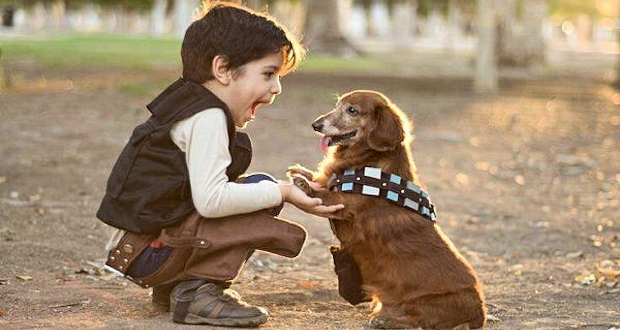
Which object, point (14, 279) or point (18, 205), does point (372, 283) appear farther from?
point (18, 205)

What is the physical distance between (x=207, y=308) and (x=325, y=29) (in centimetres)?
Answer: 3307

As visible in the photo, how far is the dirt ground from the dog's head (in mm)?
866

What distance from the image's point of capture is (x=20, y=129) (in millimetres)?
12586

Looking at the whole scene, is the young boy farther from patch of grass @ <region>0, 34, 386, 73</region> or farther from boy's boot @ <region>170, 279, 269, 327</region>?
patch of grass @ <region>0, 34, 386, 73</region>

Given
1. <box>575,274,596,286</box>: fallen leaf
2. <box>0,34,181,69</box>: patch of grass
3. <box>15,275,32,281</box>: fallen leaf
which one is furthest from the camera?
<box>0,34,181,69</box>: patch of grass

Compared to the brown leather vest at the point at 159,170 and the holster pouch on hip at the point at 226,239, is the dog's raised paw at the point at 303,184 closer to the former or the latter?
the holster pouch on hip at the point at 226,239

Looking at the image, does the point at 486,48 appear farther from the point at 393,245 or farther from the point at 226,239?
the point at 226,239

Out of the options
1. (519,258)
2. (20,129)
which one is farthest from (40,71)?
(519,258)

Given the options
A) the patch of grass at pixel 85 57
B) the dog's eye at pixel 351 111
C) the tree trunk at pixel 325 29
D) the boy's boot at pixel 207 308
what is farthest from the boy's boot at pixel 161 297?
the tree trunk at pixel 325 29

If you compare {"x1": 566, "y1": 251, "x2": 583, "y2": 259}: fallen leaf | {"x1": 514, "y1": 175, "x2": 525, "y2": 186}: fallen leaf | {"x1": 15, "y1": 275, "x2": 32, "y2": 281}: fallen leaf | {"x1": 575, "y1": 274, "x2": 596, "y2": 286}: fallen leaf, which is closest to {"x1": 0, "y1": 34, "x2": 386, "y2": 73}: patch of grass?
{"x1": 514, "y1": 175, "x2": 525, "y2": 186}: fallen leaf

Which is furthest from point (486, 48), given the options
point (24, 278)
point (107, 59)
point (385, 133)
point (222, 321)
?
point (222, 321)

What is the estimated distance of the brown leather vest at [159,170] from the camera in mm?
4809

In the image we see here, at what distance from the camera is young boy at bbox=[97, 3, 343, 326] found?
476 centimetres

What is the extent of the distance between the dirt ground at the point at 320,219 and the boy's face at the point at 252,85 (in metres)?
1.00
